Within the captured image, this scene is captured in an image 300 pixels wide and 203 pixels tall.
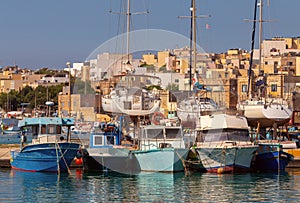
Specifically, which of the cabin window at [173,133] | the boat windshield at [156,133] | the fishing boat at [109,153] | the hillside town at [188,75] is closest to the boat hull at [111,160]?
the fishing boat at [109,153]

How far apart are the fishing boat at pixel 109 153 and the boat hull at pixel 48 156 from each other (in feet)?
3.49

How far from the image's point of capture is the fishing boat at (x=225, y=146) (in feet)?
134

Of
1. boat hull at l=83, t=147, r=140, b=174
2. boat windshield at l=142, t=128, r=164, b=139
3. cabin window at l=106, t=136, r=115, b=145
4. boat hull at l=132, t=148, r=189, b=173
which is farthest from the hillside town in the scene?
boat hull at l=132, t=148, r=189, b=173

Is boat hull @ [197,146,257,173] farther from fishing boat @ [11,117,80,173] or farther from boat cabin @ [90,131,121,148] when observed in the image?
fishing boat @ [11,117,80,173]

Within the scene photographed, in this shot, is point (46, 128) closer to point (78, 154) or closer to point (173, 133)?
point (78, 154)

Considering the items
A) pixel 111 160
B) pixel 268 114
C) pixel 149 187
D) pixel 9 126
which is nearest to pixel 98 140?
pixel 111 160

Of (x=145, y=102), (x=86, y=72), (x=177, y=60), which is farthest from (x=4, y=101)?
(x=145, y=102)

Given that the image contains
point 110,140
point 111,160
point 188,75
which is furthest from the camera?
point 188,75

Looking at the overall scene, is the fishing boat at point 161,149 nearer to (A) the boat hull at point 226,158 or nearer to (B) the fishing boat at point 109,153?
(B) the fishing boat at point 109,153

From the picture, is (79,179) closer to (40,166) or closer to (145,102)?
(40,166)

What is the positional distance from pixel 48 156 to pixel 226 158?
7.83m

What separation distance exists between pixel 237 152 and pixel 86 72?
56.0 metres

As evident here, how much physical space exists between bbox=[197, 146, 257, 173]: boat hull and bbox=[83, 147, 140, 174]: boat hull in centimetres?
307

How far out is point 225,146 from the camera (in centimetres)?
A: 4072
